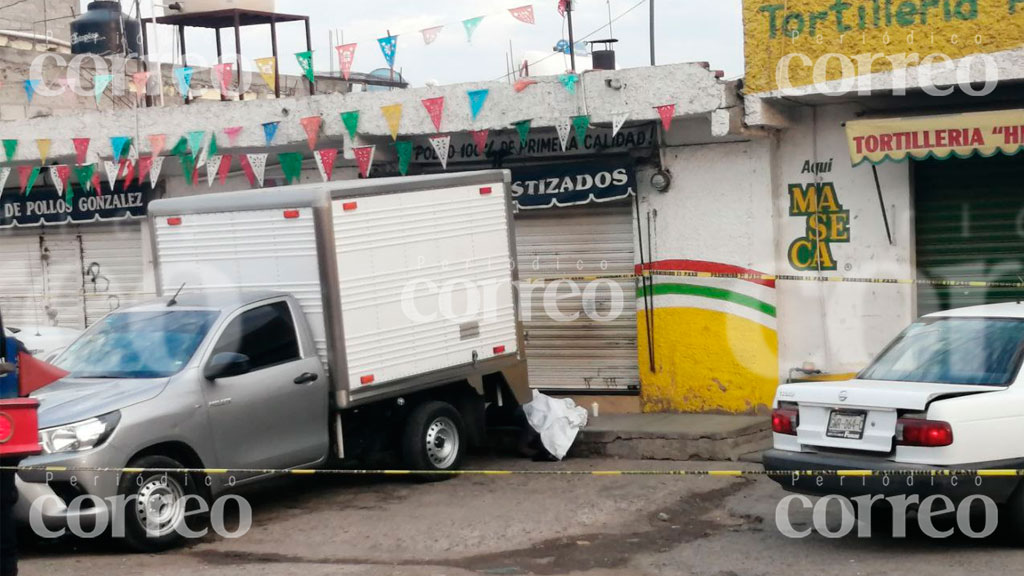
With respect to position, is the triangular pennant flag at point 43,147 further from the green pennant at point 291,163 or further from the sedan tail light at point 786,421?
the sedan tail light at point 786,421

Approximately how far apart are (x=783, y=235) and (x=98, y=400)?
734 cm

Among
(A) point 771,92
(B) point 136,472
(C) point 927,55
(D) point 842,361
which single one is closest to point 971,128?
(C) point 927,55

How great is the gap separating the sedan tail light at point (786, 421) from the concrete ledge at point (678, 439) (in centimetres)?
369

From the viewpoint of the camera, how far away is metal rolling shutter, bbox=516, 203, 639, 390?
14180mm

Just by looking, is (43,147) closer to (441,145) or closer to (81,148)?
(81,148)

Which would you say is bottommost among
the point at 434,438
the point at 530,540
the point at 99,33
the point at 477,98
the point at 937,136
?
the point at 530,540

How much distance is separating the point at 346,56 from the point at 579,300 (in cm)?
388

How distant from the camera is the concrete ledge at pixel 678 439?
11.9 meters

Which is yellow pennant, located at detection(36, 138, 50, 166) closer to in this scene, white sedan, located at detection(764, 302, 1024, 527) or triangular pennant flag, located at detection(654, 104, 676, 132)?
triangular pennant flag, located at detection(654, 104, 676, 132)

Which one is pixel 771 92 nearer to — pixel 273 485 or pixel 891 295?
pixel 891 295

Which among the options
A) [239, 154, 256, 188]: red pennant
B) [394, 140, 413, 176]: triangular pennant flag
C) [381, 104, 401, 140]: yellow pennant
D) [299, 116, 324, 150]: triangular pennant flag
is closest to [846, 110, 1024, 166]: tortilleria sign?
[381, 104, 401, 140]: yellow pennant

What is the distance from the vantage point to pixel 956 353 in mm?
8125

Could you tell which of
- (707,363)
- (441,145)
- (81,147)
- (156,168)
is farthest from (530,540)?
(81,147)

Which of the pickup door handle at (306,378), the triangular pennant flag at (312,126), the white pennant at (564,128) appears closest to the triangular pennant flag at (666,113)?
the white pennant at (564,128)
